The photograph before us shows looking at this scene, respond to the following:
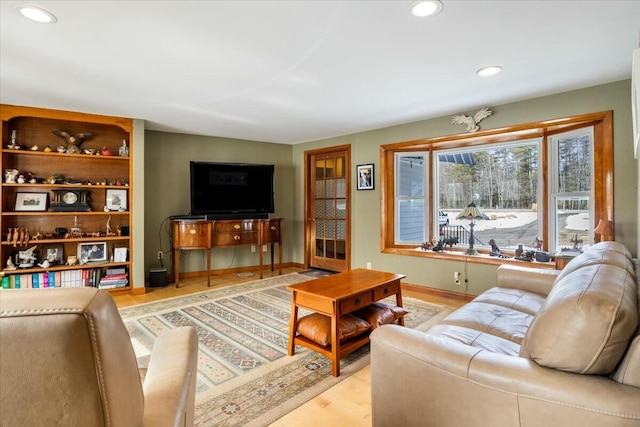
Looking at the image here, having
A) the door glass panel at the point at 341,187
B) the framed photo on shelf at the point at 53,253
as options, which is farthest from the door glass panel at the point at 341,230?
the framed photo on shelf at the point at 53,253

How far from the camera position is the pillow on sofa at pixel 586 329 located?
0.94 meters

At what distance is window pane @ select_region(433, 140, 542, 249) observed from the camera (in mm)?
3598

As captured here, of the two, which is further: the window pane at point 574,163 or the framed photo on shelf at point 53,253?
the framed photo on shelf at point 53,253

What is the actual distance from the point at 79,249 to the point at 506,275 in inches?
186

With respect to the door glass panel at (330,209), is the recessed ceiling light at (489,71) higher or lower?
higher

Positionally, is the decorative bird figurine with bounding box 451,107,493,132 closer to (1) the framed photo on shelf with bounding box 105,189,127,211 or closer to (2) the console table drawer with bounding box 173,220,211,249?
(2) the console table drawer with bounding box 173,220,211,249

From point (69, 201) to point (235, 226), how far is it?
200 cm

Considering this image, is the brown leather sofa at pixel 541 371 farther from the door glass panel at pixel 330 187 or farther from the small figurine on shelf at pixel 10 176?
the small figurine on shelf at pixel 10 176

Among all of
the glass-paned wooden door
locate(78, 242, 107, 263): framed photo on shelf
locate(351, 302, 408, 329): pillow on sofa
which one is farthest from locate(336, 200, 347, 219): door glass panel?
locate(78, 242, 107, 263): framed photo on shelf

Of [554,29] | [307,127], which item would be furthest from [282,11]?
[307,127]

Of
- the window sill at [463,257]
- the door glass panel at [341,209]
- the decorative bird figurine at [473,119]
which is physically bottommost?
the window sill at [463,257]

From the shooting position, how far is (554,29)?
2006 millimetres

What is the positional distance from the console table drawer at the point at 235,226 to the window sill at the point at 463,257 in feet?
6.36

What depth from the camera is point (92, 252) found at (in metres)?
4.09
